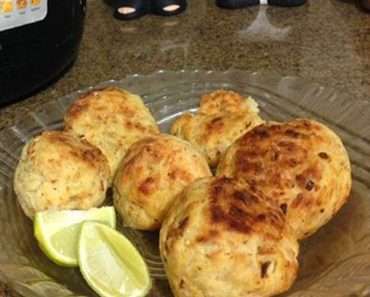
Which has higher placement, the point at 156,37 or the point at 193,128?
the point at 193,128

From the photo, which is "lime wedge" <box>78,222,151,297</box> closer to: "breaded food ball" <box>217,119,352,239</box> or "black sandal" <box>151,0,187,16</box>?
"breaded food ball" <box>217,119,352,239</box>

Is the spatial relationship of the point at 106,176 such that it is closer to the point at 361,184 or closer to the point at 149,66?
the point at 361,184

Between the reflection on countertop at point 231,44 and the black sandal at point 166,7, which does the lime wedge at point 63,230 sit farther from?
the black sandal at point 166,7

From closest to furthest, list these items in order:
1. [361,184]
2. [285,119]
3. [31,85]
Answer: [361,184], [285,119], [31,85]

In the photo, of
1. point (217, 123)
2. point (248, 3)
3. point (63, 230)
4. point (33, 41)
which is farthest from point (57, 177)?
point (248, 3)

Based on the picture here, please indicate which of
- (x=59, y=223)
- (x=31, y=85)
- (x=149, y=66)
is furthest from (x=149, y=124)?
(x=149, y=66)

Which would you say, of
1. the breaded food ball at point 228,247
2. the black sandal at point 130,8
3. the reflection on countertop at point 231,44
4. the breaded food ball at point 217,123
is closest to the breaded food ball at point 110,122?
the breaded food ball at point 217,123
